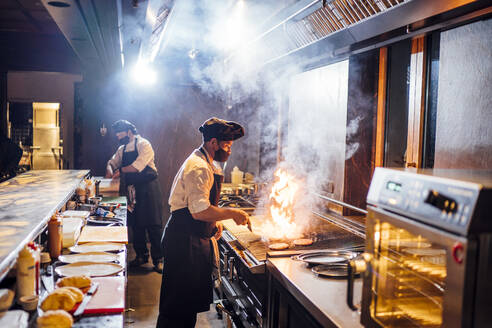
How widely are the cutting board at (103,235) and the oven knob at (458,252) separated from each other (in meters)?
2.41

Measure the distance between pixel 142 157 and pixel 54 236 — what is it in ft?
10.5

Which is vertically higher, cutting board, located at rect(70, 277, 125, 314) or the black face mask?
the black face mask

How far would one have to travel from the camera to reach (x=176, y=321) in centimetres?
308

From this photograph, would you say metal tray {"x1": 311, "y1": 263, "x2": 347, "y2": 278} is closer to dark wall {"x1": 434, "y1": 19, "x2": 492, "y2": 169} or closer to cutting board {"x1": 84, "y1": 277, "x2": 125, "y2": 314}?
dark wall {"x1": 434, "y1": 19, "x2": 492, "y2": 169}

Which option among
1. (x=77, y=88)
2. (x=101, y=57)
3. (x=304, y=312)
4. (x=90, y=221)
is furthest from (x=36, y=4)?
(x=304, y=312)

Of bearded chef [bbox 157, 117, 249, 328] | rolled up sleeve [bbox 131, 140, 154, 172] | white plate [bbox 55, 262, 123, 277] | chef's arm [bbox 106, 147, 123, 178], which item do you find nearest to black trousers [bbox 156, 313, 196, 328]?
bearded chef [bbox 157, 117, 249, 328]

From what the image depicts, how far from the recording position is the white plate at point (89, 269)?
225 centimetres

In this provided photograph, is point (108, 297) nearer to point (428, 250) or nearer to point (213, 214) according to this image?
point (213, 214)

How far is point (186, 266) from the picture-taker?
3078 millimetres

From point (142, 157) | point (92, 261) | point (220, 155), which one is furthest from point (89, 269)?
point (142, 157)

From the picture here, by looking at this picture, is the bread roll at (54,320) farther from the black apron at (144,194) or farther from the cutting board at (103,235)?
the black apron at (144,194)

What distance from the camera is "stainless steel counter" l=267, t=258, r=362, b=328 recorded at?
1713 millimetres

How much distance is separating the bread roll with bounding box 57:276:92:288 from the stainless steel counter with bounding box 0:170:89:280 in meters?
0.27

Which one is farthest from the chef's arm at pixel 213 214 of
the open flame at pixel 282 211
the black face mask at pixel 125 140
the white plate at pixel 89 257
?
the black face mask at pixel 125 140
